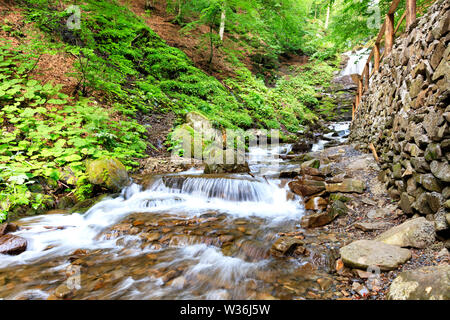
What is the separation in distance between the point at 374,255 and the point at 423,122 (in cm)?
183

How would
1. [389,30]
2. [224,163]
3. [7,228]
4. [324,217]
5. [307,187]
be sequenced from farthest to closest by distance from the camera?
[224,163]
[389,30]
[307,187]
[324,217]
[7,228]

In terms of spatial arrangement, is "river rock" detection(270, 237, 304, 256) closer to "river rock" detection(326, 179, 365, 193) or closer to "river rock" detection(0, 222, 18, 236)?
"river rock" detection(326, 179, 365, 193)

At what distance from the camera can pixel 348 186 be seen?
432 cm

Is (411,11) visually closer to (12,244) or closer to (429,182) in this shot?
(429,182)

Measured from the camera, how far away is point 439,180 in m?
2.33

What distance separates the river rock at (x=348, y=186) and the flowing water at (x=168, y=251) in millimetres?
737

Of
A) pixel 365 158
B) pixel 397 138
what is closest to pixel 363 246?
pixel 397 138

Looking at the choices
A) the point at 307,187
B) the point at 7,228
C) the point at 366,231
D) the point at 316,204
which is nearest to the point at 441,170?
the point at 366,231

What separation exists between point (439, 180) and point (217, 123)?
309 inches

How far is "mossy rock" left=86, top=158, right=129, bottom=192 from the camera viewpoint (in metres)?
4.85

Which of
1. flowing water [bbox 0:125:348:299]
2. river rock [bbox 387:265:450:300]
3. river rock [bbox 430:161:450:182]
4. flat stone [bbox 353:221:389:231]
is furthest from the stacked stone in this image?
flowing water [bbox 0:125:348:299]
